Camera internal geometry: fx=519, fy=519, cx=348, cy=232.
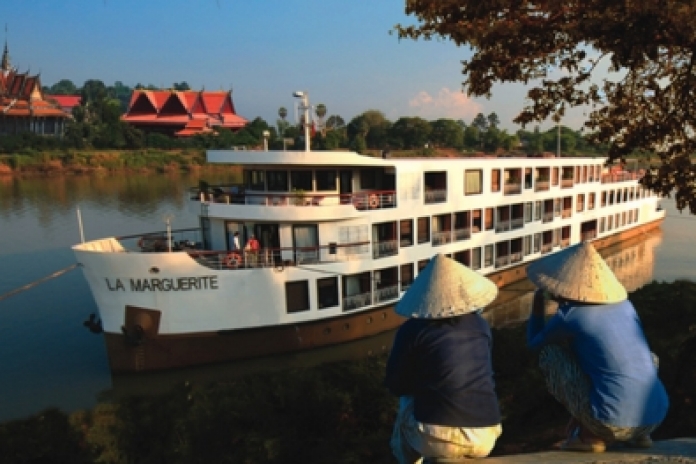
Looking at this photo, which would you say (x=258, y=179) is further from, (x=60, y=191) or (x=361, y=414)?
(x=60, y=191)

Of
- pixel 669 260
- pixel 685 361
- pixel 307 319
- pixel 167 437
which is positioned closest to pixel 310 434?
pixel 167 437

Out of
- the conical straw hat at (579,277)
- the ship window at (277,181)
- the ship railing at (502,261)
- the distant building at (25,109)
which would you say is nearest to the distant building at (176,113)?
the distant building at (25,109)

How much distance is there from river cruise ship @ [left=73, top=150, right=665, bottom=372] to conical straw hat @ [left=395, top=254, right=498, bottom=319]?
26.0 ft

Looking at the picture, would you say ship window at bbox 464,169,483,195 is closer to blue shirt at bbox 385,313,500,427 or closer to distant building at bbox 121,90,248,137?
blue shirt at bbox 385,313,500,427

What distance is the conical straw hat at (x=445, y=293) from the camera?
2.69 m

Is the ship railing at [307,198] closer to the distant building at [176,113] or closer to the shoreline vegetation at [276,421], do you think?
the shoreline vegetation at [276,421]

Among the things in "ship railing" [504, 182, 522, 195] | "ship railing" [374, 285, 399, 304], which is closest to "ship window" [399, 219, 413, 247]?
"ship railing" [374, 285, 399, 304]

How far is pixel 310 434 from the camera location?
224 inches

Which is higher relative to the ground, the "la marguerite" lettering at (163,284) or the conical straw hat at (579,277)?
the conical straw hat at (579,277)

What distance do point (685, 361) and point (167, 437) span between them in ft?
17.9

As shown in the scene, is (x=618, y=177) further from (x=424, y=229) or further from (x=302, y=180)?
(x=302, y=180)

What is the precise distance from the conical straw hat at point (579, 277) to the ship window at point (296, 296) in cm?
823

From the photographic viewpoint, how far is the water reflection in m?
16.0

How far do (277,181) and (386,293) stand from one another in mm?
3781
